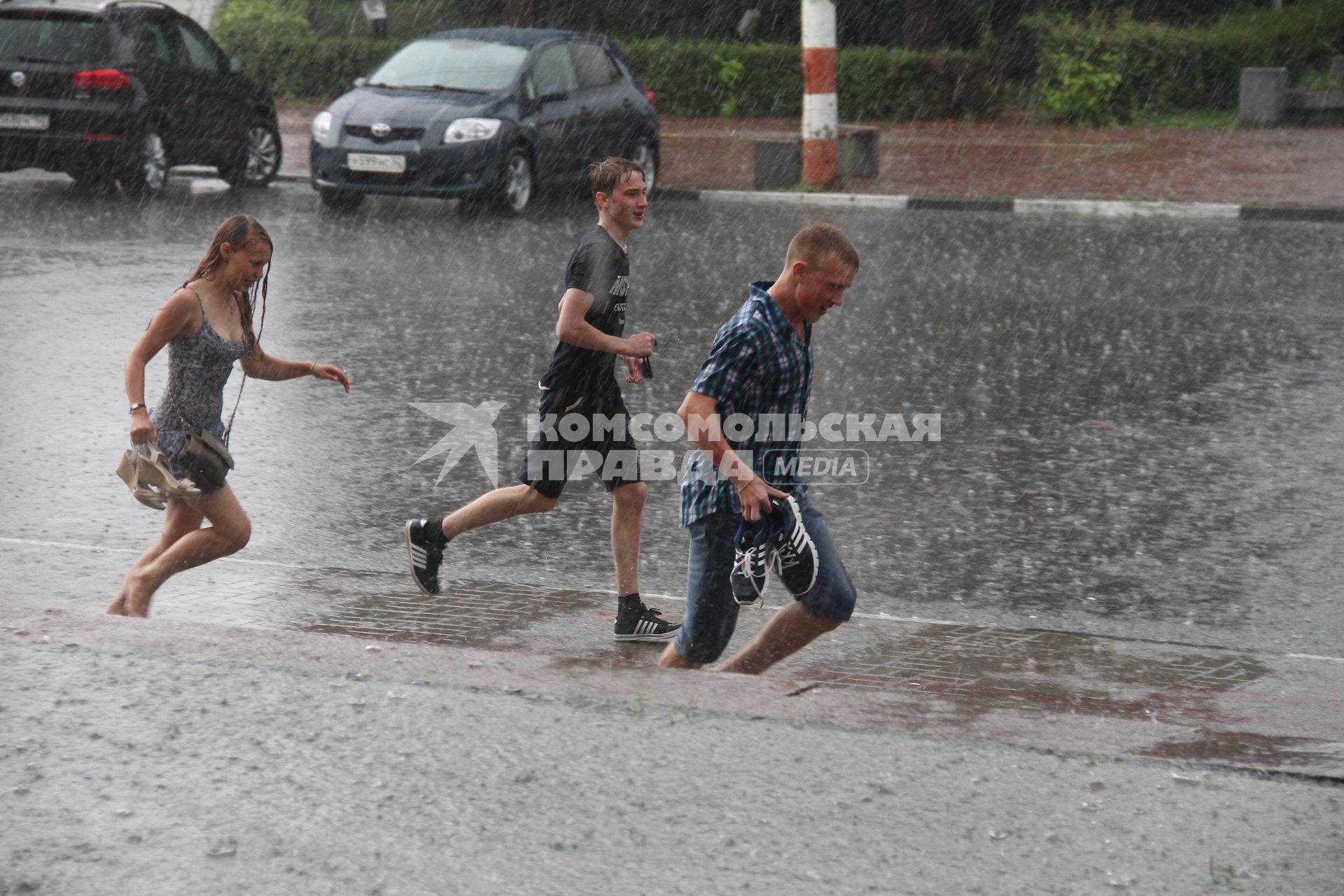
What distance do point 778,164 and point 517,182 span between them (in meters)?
3.56

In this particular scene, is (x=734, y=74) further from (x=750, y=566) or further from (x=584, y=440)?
(x=750, y=566)

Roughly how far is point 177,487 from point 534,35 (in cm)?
1344

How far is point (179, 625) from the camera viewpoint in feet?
17.4

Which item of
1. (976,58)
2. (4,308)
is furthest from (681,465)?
(976,58)

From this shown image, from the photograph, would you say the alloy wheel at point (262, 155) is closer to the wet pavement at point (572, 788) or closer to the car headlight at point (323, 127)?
the car headlight at point (323, 127)

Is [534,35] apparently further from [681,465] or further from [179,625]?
[179,625]

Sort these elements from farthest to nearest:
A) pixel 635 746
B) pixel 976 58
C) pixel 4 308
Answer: pixel 976 58 < pixel 4 308 < pixel 635 746

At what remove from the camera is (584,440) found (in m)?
5.92

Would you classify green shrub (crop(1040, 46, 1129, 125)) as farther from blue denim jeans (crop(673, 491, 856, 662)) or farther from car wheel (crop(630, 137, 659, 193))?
blue denim jeans (crop(673, 491, 856, 662))

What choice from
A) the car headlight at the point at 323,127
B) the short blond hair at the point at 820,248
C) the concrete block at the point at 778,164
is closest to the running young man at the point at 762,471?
the short blond hair at the point at 820,248

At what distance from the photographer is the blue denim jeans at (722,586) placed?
4.95 m

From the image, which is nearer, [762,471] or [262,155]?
[762,471]

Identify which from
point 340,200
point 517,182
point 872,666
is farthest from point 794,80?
point 872,666

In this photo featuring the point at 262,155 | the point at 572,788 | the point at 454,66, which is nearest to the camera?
the point at 572,788
